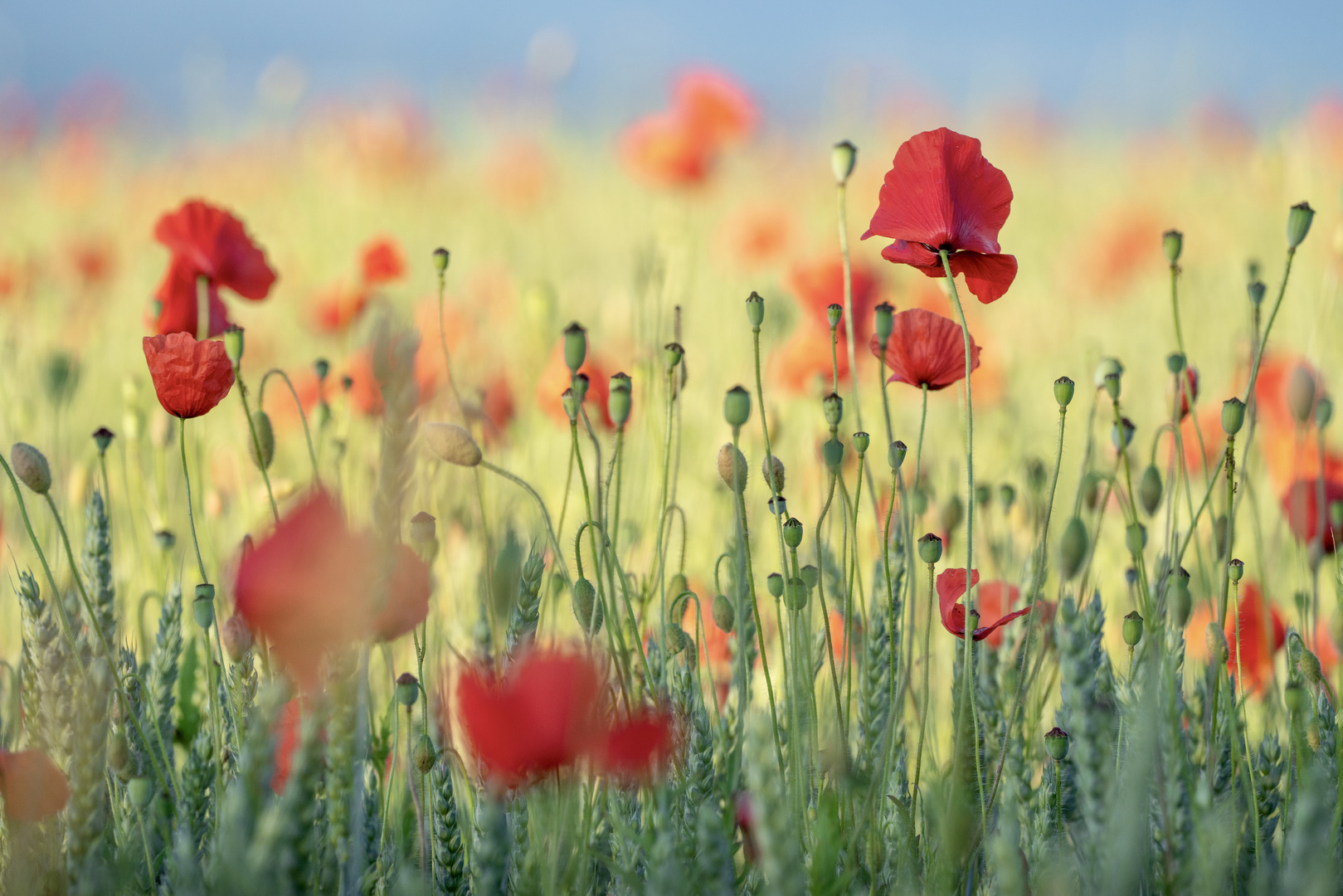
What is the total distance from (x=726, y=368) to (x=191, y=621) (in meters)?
1.59

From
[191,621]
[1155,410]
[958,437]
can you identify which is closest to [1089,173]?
[1155,410]

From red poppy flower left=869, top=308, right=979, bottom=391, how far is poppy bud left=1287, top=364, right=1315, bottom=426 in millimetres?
373

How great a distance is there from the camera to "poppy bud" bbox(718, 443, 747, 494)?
0.92 meters

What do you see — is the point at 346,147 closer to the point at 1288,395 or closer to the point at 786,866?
the point at 1288,395

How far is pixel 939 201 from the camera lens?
98cm

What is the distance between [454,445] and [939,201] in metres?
0.48

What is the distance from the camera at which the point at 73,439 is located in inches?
94.1

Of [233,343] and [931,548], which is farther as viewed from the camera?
[233,343]

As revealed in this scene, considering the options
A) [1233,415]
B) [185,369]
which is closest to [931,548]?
[1233,415]

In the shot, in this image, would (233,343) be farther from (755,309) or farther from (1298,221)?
(1298,221)

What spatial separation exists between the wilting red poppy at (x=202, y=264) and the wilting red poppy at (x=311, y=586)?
0.70m

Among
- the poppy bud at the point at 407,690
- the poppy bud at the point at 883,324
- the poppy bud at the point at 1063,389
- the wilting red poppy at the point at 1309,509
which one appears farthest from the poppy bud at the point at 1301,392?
the poppy bud at the point at 407,690

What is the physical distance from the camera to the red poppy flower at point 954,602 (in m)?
0.95

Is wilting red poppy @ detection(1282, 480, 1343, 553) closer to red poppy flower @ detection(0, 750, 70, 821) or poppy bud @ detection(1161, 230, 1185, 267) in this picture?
poppy bud @ detection(1161, 230, 1185, 267)
